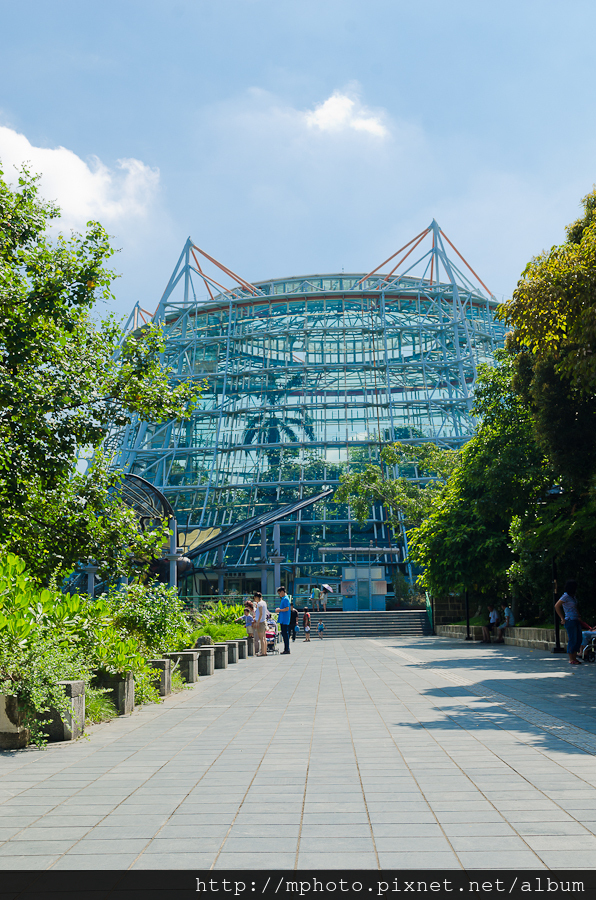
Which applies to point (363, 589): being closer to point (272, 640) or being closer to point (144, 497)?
point (144, 497)

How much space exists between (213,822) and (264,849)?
2.12 ft

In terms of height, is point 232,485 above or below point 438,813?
above

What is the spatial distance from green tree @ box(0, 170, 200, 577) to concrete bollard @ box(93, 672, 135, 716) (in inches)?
151

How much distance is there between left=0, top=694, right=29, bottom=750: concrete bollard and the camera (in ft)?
23.4

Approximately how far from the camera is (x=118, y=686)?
9.04 metres

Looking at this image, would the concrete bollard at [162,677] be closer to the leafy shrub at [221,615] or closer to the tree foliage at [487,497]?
the tree foliage at [487,497]

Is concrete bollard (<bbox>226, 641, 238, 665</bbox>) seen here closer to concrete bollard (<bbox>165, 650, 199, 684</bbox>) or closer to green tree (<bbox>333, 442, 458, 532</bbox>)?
concrete bollard (<bbox>165, 650, 199, 684</bbox>)

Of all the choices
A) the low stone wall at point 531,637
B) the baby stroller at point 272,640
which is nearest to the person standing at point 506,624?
the low stone wall at point 531,637

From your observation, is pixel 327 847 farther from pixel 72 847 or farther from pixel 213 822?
pixel 72 847

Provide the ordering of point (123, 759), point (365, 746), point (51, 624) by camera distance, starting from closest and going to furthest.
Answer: point (123, 759) → point (365, 746) → point (51, 624)

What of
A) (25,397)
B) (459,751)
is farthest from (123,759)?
(25,397)

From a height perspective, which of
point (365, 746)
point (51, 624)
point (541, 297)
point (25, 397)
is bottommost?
point (365, 746)

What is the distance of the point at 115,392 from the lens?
1308 centimetres

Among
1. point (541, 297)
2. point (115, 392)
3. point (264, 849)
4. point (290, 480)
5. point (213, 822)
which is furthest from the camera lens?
point (290, 480)
